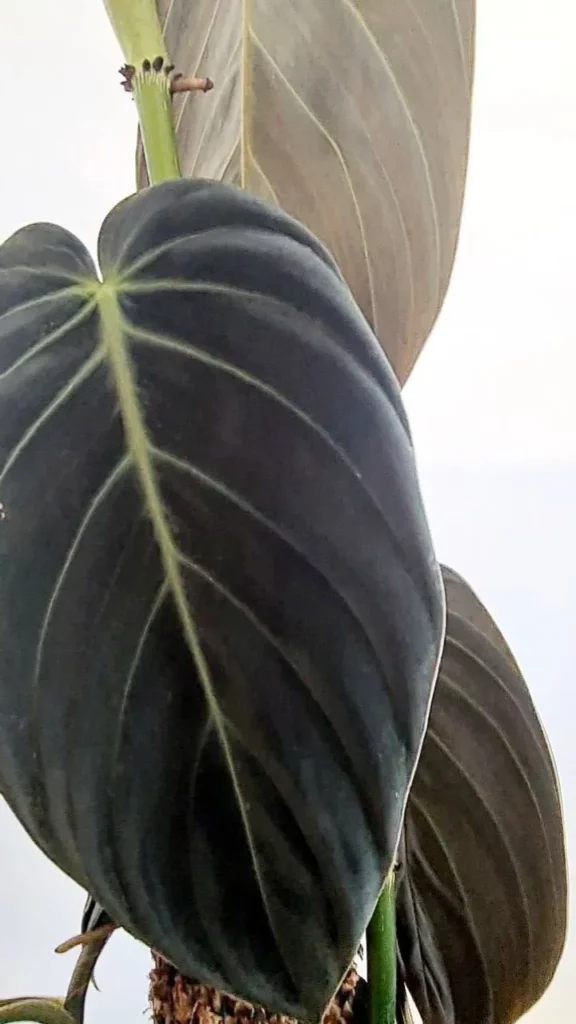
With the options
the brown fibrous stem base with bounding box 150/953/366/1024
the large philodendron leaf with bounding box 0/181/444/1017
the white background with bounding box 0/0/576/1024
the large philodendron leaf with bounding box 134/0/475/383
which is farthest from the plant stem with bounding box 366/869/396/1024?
the white background with bounding box 0/0/576/1024

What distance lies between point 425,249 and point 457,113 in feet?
0.25

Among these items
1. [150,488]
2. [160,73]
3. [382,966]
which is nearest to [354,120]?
[160,73]

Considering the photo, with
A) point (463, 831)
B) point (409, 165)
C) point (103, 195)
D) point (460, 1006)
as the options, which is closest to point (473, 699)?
point (463, 831)

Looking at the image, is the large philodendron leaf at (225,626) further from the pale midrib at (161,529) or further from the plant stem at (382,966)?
the plant stem at (382,966)

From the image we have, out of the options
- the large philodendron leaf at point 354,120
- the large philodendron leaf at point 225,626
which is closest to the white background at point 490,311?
the large philodendron leaf at point 354,120

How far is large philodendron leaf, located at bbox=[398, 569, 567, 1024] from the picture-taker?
560mm

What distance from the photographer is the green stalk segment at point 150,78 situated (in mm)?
418

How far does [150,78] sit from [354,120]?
135mm

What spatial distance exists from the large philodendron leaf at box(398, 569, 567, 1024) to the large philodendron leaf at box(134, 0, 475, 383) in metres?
0.21

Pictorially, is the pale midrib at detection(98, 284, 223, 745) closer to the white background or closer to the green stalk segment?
the green stalk segment

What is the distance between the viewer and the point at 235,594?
26cm

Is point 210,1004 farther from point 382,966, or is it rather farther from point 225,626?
point 225,626

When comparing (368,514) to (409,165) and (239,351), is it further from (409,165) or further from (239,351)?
(409,165)

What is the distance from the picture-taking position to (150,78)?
0.42 m
